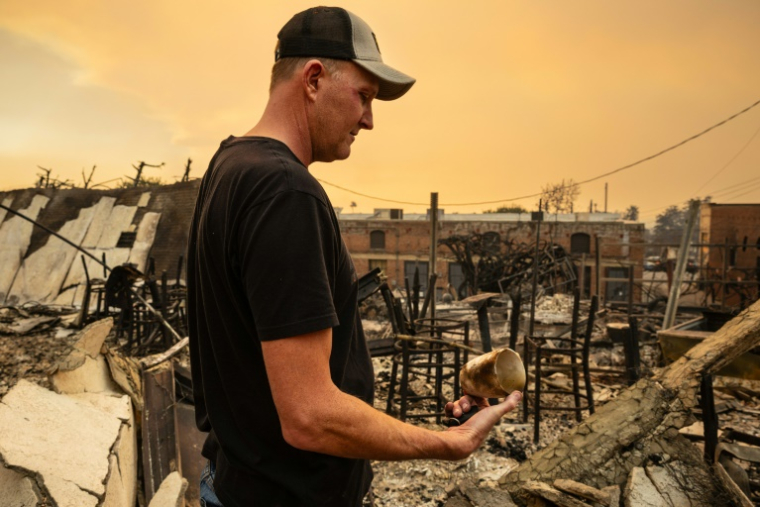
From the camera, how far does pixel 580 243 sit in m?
27.4

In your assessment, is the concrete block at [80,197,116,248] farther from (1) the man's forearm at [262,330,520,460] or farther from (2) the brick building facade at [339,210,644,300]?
(1) the man's forearm at [262,330,520,460]

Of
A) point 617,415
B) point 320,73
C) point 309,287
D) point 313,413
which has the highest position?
point 320,73

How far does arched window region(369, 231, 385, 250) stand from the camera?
30.2 metres

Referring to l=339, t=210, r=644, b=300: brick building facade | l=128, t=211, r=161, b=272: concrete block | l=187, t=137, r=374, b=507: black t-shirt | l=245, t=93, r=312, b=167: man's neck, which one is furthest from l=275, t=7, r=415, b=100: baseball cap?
l=339, t=210, r=644, b=300: brick building facade

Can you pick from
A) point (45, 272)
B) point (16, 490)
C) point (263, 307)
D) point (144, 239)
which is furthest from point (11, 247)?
point (263, 307)

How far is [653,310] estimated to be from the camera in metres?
16.0

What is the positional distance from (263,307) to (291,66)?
0.62m

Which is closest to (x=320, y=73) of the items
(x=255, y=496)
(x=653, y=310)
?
(x=255, y=496)

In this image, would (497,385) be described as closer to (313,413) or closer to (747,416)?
(313,413)

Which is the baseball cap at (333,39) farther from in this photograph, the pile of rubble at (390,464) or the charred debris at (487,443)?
the pile of rubble at (390,464)

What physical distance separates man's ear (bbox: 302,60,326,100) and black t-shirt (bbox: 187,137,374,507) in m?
0.16

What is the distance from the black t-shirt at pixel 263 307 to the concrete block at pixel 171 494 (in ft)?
7.61

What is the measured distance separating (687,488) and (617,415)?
2.38ft

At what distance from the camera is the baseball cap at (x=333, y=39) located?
44.0 inches
